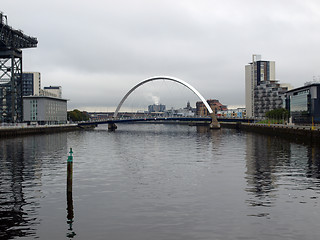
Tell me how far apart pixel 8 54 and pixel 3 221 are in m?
99.8

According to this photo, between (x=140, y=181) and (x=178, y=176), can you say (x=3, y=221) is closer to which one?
(x=140, y=181)

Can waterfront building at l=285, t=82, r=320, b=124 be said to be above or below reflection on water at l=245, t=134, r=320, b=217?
above

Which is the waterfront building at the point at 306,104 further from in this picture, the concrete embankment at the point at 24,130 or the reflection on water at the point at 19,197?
the reflection on water at the point at 19,197

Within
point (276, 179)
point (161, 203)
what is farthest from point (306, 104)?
point (161, 203)

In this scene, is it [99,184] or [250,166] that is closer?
[99,184]

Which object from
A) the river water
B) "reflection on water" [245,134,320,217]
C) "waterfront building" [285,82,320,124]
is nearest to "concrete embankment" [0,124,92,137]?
the river water

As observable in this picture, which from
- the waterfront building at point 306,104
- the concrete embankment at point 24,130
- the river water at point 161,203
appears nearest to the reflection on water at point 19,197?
the river water at point 161,203

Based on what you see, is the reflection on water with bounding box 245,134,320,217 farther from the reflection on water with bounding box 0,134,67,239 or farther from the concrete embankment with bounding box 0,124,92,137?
the concrete embankment with bounding box 0,124,92,137

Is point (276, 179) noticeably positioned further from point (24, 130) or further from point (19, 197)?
point (24, 130)

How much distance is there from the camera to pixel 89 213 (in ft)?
66.8

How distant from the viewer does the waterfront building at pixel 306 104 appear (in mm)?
141125

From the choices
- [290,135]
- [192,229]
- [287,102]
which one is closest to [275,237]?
[192,229]

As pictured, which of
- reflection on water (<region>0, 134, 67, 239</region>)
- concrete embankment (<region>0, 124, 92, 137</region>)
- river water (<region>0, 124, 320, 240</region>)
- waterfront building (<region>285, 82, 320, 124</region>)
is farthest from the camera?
waterfront building (<region>285, 82, 320, 124</region>)

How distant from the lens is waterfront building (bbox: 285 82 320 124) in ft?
463
